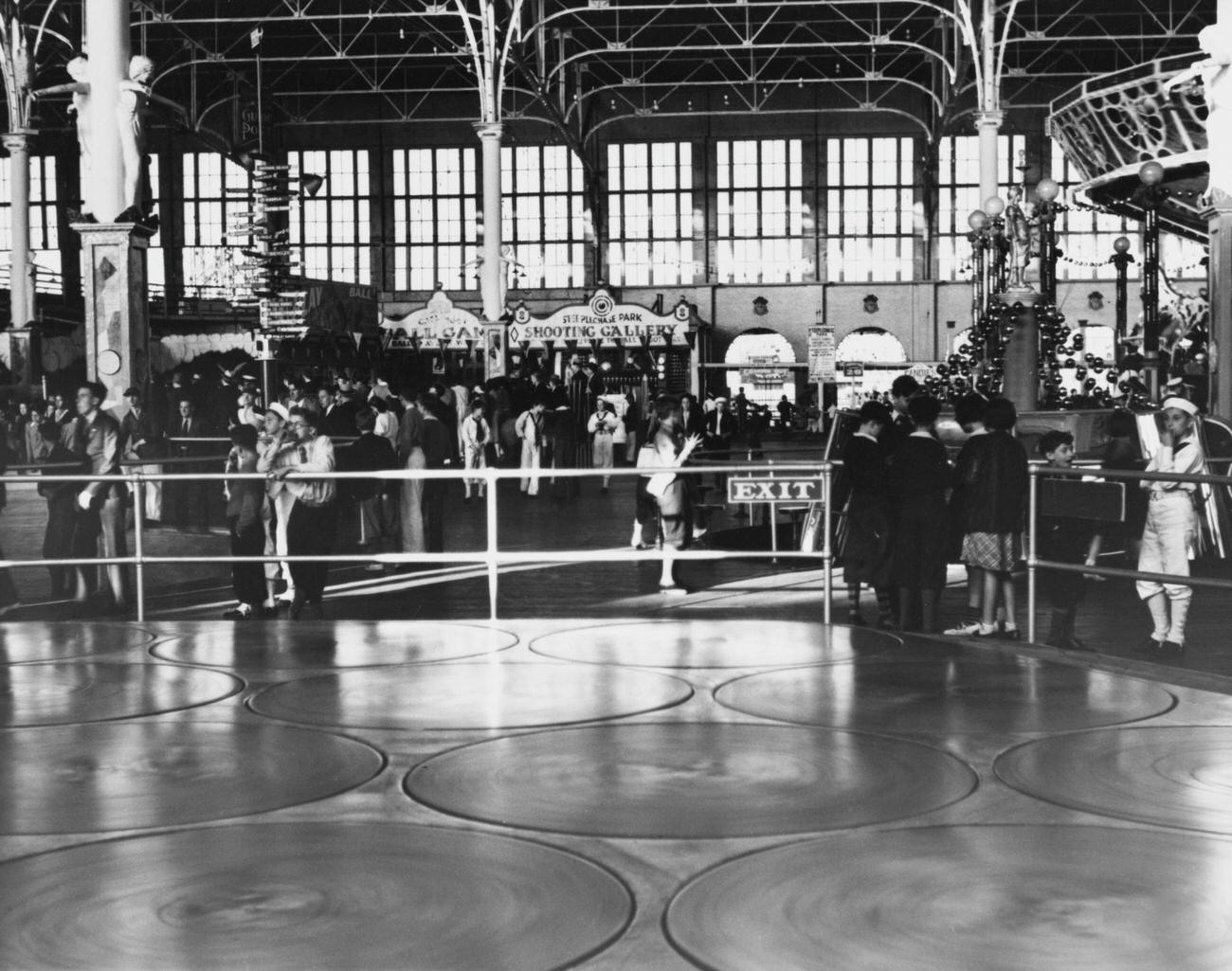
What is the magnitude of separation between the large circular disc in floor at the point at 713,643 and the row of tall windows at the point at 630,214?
3833 cm

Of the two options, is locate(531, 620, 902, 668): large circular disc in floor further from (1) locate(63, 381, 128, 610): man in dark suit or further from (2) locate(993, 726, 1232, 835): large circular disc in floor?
(1) locate(63, 381, 128, 610): man in dark suit

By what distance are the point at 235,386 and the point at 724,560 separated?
456 inches

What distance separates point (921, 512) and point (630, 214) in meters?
38.9

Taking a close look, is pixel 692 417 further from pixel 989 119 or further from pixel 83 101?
pixel 989 119

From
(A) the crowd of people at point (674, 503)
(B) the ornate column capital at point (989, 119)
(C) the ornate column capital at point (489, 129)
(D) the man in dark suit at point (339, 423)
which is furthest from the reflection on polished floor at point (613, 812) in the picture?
(C) the ornate column capital at point (489, 129)

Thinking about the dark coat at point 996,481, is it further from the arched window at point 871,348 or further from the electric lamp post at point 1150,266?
the arched window at point 871,348

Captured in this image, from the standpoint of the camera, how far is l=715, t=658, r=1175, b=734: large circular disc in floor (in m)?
6.29

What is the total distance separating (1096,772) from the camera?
5.38 m

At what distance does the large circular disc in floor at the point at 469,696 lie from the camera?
6457mm

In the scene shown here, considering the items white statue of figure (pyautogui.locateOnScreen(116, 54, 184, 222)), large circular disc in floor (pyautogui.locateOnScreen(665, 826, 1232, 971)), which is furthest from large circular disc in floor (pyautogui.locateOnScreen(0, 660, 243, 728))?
white statue of figure (pyautogui.locateOnScreen(116, 54, 184, 222))

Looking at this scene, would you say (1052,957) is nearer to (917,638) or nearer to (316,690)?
(316,690)

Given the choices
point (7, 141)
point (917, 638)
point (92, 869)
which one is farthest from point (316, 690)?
point (7, 141)

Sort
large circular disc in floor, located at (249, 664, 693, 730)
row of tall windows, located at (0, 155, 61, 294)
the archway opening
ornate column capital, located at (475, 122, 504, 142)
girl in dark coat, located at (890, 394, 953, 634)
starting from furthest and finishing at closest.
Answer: the archway opening
row of tall windows, located at (0, 155, 61, 294)
ornate column capital, located at (475, 122, 504, 142)
girl in dark coat, located at (890, 394, 953, 634)
large circular disc in floor, located at (249, 664, 693, 730)

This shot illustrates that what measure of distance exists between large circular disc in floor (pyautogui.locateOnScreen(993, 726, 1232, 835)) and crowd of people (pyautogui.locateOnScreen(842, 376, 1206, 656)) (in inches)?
97.4
